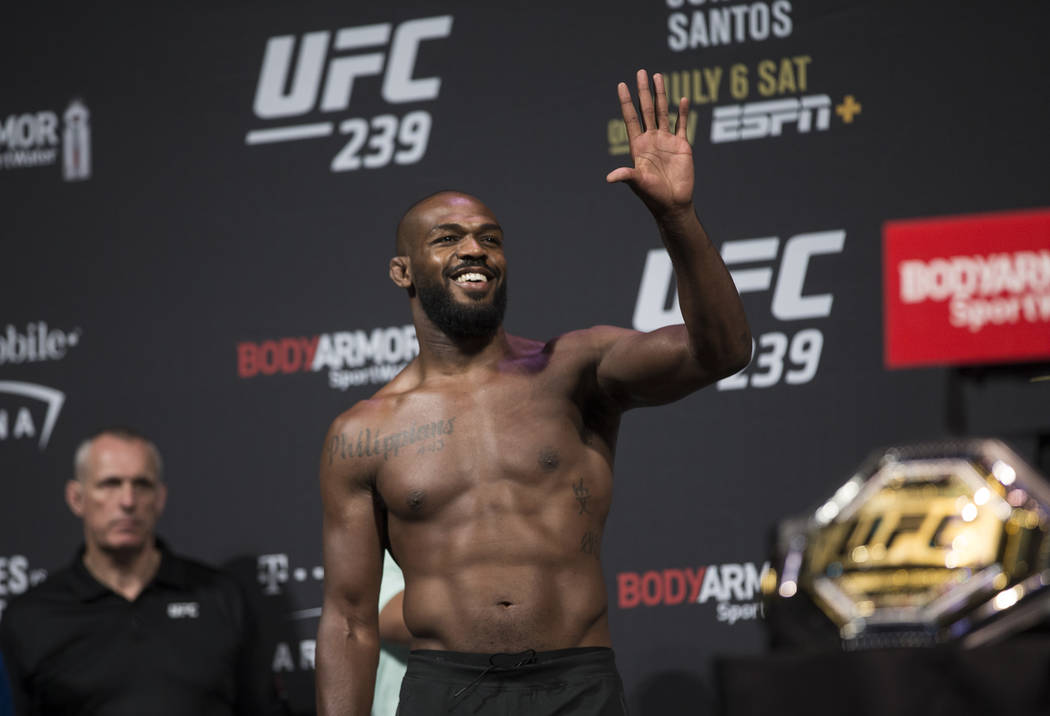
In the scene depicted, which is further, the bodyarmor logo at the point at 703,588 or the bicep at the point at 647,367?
the bodyarmor logo at the point at 703,588

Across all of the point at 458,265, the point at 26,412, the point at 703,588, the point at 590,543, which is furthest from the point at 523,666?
the point at 26,412

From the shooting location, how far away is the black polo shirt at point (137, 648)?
4.10 metres

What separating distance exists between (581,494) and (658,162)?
72 cm

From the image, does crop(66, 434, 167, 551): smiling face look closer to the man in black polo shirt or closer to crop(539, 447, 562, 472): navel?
the man in black polo shirt

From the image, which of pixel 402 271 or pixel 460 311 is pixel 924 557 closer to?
pixel 460 311

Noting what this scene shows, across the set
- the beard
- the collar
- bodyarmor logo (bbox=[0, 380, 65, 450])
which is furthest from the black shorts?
bodyarmor logo (bbox=[0, 380, 65, 450])

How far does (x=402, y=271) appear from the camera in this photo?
3191 mm

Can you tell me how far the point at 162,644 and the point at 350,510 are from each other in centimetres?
139

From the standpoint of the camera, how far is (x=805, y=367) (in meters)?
3.99

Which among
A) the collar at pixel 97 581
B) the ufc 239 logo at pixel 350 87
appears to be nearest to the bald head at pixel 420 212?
the ufc 239 logo at pixel 350 87

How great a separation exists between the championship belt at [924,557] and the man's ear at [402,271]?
3.49 feet

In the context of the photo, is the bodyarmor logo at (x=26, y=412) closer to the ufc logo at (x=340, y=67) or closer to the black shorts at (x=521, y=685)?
the ufc logo at (x=340, y=67)

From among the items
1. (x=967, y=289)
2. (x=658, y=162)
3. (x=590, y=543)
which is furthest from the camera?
(x=967, y=289)

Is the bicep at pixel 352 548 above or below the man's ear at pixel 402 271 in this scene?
below
